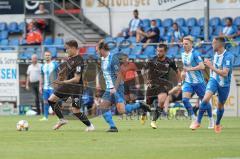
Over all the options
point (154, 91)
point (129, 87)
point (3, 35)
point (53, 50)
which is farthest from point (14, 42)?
point (154, 91)

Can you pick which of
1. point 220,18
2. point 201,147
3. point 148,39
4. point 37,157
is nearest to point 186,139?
point 201,147

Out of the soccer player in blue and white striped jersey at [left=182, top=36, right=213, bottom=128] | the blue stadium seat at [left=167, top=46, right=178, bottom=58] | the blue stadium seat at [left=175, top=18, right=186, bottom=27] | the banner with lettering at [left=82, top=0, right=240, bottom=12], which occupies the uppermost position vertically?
the banner with lettering at [left=82, top=0, right=240, bottom=12]

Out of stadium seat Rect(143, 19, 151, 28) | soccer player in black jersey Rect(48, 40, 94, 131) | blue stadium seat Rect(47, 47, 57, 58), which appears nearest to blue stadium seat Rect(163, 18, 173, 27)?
stadium seat Rect(143, 19, 151, 28)

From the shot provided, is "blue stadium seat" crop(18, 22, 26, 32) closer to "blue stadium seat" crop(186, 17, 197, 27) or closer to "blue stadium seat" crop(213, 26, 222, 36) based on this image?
"blue stadium seat" crop(186, 17, 197, 27)

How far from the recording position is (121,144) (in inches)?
682

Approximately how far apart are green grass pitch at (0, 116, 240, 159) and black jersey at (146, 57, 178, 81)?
79.2 inches

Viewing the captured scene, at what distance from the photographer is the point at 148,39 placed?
35031 mm

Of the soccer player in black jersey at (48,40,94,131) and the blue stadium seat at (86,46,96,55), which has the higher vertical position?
the blue stadium seat at (86,46,96,55)

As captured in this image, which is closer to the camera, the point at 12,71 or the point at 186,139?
the point at 186,139

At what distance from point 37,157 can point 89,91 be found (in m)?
12.3

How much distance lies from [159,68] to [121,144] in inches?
262

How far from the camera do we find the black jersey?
928 inches

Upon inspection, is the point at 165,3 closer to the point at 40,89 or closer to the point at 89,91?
the point at 40,89

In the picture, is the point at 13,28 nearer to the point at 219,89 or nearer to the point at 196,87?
the point at 196,87
